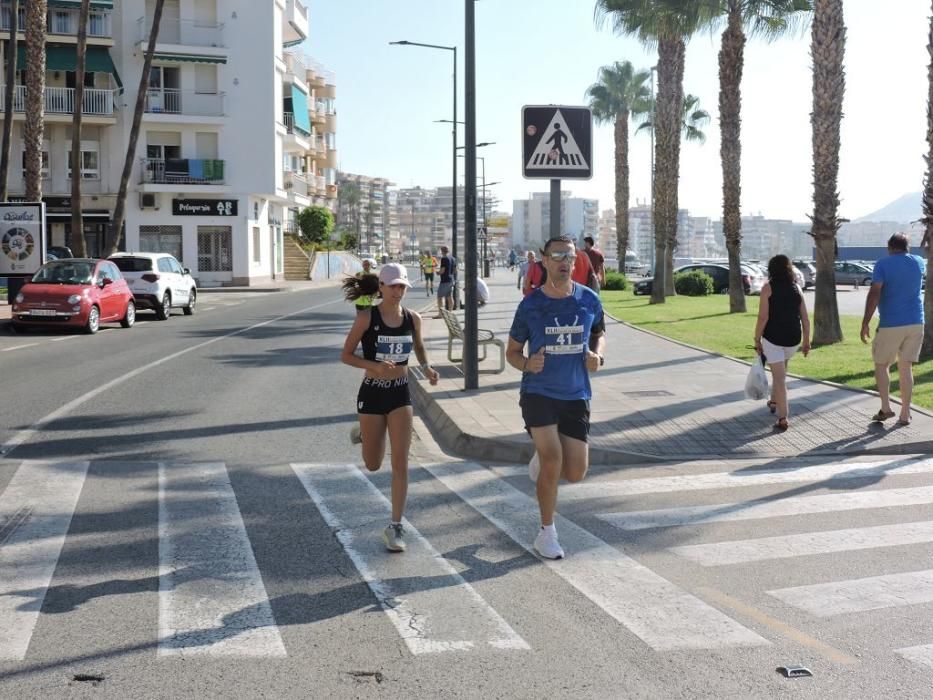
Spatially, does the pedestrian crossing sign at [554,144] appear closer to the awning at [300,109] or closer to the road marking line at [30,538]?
the road marking line at [30,538]

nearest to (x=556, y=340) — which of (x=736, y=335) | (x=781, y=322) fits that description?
(x=781, y=322)

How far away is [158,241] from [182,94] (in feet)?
23.7

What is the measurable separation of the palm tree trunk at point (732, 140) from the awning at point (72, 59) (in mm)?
31861

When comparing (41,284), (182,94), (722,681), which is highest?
(182,94)

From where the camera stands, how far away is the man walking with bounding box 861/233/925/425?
10.8 m

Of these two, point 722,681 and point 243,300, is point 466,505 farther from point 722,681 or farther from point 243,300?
point 243,300

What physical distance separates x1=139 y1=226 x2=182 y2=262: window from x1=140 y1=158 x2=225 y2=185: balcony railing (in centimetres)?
237

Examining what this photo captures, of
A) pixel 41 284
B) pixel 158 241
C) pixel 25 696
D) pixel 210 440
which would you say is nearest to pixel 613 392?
pixel 210 440

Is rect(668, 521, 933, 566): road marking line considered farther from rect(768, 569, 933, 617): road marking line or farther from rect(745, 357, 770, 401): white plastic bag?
rect(745, 357, 770, 401): white plastic bag

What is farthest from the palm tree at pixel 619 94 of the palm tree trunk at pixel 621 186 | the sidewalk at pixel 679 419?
the sidewalk at pixel 679 419

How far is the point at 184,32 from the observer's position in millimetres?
54031

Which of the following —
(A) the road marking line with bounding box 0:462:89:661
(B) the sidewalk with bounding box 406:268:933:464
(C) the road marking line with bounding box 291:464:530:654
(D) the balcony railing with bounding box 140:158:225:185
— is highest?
(D) the balcony railing with bounding box 140:158:225:185

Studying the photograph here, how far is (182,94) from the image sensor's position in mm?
53969

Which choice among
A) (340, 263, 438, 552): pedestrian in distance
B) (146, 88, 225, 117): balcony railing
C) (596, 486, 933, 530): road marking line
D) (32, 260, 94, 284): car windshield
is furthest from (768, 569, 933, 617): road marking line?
(146, 88, 225, 117): balcony railing
